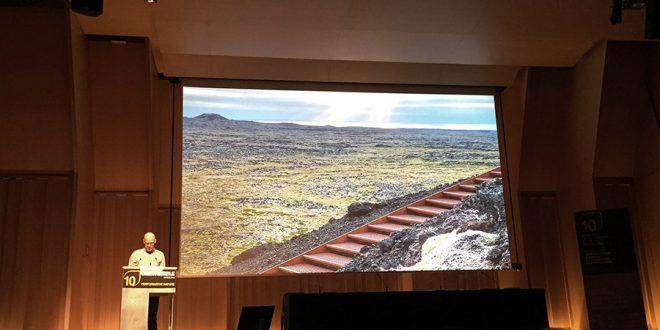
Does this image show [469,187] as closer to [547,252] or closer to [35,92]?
[547,252]

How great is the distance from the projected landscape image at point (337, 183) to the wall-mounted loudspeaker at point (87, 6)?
4000 mm

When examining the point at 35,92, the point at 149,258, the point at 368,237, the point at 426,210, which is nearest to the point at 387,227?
the point at 368,237

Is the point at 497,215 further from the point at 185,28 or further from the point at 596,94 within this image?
the point at 185,28

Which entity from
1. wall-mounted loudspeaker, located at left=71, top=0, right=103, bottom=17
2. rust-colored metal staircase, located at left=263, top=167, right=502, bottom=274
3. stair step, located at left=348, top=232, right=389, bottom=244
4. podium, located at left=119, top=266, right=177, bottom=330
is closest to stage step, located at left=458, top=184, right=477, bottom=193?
rust-colored metal staircase, located at left=263, top=167, right=502, bottom=274

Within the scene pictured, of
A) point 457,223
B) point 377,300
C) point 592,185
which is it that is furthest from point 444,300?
point 592,185

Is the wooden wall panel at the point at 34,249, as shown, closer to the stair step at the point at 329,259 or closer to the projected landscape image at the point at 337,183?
the projected landscape image at the point at 337,183

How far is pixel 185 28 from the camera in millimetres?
6598

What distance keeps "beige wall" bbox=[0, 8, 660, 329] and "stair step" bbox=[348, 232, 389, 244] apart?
52 cm

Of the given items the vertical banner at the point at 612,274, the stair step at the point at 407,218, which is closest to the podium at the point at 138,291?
the stair step at the point at 407,218

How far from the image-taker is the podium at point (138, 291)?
5.75 meters

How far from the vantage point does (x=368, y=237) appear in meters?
8.09

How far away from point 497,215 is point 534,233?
0.60 meters

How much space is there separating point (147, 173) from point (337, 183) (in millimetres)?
2739

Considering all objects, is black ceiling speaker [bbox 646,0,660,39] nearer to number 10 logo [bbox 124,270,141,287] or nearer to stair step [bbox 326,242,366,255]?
stair step [bbox 326,242,366,255]
